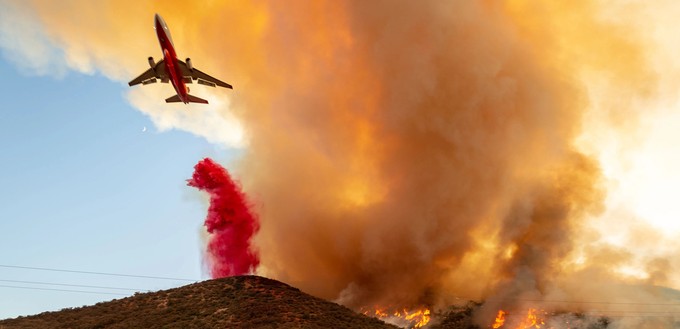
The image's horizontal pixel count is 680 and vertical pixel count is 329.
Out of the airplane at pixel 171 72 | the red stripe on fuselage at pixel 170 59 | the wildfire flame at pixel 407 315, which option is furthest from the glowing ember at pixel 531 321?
the red stripe on fuselage at pixel 170 59

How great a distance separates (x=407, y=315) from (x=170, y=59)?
68442mm

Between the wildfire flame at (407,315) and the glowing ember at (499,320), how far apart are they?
12.9m

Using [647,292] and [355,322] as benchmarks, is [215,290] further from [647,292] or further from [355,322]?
[647,292]

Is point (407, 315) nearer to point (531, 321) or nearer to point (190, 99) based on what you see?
point (531, 321)

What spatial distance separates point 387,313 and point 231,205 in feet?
138

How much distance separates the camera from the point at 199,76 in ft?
249

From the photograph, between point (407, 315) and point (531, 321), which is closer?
point (531, 321)

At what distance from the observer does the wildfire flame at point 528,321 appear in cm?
9244

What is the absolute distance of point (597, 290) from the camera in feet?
345

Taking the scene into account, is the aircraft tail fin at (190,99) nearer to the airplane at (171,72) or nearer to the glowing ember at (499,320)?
the airplane at (171,72)

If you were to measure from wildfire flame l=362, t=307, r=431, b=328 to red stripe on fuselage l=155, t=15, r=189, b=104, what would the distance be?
60.2m

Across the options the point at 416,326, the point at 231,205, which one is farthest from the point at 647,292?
→ the point at 231,205

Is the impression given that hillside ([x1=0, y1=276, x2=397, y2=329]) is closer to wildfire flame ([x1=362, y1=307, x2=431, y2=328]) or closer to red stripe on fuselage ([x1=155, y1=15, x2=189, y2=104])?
wildfire flame ([x1=362, y1=307, x2=431, y2=328])

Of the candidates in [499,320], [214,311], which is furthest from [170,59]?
[499,320]
